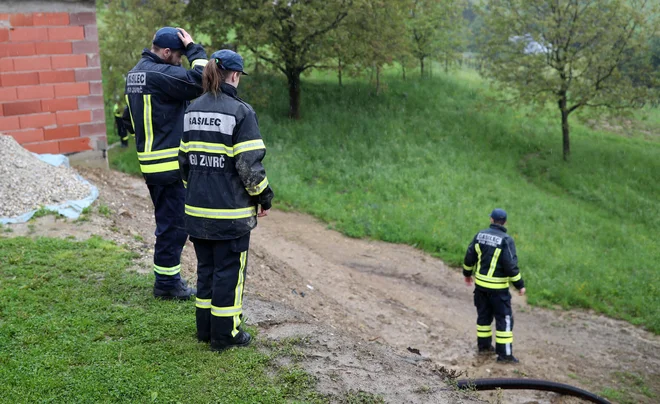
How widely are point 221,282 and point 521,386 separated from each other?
319 centimetres

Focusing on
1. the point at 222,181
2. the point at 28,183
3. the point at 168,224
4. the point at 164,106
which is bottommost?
the point at 28,183

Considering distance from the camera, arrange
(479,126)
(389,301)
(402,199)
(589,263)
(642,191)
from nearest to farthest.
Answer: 1. (389,301)
2. (589,263)
3. (402,199)
4. (642,191)
5. (479,126)

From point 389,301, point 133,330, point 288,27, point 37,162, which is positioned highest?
point 288,27

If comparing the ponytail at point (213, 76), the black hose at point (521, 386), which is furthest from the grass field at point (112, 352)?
the ponytail at point (213, 76)

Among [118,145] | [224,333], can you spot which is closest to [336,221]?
[118,145]

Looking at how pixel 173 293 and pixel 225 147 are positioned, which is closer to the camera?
pixel 225 147

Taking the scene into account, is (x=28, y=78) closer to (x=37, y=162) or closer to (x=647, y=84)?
(x=37, y=162)

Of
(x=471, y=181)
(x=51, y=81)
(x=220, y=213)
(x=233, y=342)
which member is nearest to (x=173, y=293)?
(x=233, y=342)

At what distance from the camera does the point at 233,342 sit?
4969 mm

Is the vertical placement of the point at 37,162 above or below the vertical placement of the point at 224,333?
above

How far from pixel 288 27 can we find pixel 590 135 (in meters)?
10.7

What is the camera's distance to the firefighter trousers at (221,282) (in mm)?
4707

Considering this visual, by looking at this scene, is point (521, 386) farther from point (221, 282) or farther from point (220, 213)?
point (220, 213)

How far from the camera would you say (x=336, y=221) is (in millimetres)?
13578
